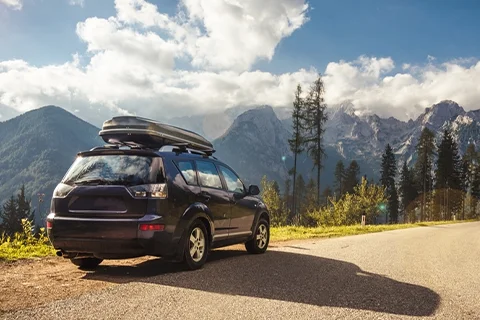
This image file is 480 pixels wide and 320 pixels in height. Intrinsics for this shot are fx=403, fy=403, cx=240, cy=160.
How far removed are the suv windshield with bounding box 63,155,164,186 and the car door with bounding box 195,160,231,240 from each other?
111 centimetres

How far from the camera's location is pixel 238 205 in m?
7.88

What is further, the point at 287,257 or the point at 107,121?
the point at 287,257

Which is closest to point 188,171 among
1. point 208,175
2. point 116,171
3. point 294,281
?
point 208,175

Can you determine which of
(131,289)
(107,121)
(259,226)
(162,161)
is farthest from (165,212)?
(259,226)

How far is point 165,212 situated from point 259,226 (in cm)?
346

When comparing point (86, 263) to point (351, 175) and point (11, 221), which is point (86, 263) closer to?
point (11, 221)

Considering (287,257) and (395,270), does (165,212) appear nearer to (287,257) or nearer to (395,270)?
(287,257)

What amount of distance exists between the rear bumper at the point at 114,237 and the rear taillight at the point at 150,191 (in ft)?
1.01

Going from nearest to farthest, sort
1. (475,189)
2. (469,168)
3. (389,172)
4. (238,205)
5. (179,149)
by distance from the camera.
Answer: (179,149) → (238,205) → (389,172) → (469,168) → (475,189)

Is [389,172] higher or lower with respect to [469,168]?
lower

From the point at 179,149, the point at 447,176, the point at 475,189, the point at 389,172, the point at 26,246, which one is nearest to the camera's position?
the point at 179,149

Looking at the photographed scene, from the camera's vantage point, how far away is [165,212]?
5.73 m

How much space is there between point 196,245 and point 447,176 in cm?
7023

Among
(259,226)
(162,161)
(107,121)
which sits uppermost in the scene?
(107,121)
